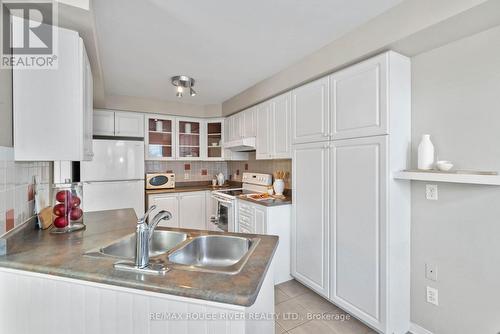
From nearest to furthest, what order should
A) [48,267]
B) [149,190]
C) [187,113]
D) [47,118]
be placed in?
[48,267], [47,118], [149,190], [187,113]

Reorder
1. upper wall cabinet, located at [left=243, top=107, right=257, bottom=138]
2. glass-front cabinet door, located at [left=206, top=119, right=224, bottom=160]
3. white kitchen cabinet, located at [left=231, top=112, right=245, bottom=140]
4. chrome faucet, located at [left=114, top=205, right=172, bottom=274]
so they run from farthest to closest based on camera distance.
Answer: glass-front cabinet door, located at [left=206, top=119, right=224, bottom=160] < white kitchen cabinet, located at [left=231, top=112, right=245, bottom=140] < upper wall cabinet, located at [left=243, top=107, right=257, bottom=138] < chrome faucet, located at [left=114, top=205, right=172, bottom=274]

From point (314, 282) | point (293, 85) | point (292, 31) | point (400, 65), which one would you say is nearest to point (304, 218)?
point (314, 282)

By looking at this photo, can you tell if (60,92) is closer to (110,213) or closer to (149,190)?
(110,213)

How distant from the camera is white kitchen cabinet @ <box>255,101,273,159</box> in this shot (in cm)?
301

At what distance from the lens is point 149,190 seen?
3.77 m

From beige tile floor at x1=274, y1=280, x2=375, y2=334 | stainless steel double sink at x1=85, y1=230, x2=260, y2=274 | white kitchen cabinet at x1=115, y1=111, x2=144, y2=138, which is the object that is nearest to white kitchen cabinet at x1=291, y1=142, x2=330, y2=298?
beige tile floor at x1=274, y1=280, x2=375, y2=334

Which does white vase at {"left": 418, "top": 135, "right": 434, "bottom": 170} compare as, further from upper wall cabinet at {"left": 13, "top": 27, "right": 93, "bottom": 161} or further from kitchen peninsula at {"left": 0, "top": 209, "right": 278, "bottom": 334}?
upper wall cabinet at {"left": 13, "top": 27, "right": 93, "bottom": 161}

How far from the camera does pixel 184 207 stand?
12.5ft

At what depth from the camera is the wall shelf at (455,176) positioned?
132 cm

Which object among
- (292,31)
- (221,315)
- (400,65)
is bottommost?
(221,315)

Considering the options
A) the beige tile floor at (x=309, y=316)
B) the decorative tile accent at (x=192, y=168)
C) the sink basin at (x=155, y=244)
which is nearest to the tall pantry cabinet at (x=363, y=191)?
the beige tile floor at (x=309, y=316)

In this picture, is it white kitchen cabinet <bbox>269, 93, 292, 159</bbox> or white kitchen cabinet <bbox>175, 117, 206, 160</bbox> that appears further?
white kitchen cabinet <bbox>175, 117, 206, 160</bbox>

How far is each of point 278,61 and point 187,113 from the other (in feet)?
7.07

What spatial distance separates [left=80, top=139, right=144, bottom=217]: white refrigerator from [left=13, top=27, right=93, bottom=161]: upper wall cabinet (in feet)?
6.47
